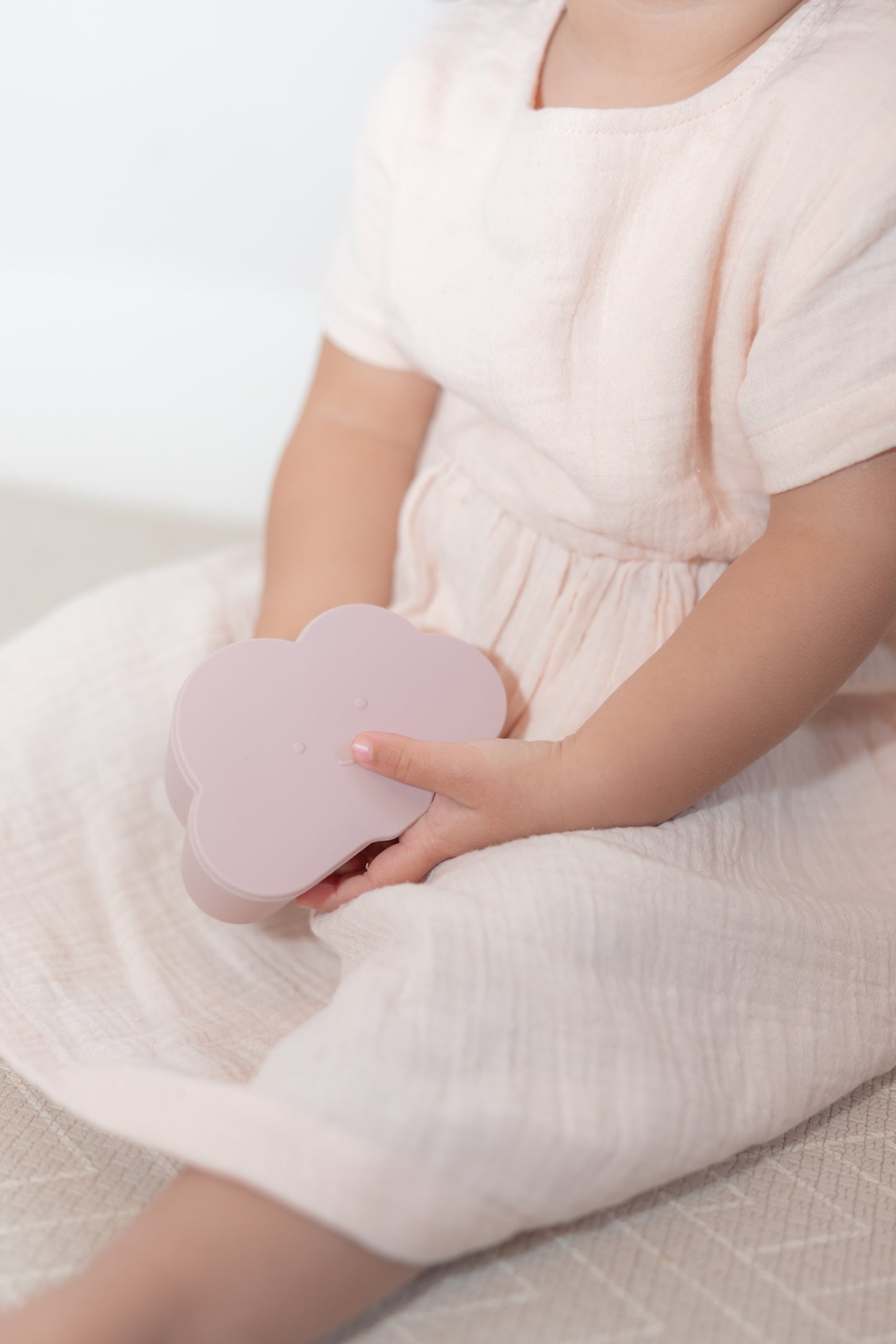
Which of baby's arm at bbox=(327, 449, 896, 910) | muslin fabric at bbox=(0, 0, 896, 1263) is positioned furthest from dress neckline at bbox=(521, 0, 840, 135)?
baby's arm at bbox=(327, 449, 896, 910)

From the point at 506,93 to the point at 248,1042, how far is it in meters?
0.47

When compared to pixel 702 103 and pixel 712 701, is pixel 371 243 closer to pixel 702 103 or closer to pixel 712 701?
pixel 702 103

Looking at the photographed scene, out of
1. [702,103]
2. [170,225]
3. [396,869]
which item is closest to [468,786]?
[396,869]

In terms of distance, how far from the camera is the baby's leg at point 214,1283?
1.24 feet

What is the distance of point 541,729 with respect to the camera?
586mm

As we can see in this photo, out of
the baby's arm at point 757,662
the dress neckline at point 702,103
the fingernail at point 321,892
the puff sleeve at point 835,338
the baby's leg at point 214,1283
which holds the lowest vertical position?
the baby's leg at point 214,1283

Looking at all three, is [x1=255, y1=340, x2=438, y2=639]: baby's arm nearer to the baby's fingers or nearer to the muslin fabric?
the muslin fabric

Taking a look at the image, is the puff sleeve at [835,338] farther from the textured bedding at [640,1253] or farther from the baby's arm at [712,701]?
the textured bedding at [640,1253]

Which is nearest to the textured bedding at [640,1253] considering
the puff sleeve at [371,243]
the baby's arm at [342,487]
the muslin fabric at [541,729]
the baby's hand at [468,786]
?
the muslin fabric at [541,729]

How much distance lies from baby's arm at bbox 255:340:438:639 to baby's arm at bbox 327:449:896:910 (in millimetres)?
150

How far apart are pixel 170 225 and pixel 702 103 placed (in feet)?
1.86

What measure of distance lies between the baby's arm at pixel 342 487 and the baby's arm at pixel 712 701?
0.15 m

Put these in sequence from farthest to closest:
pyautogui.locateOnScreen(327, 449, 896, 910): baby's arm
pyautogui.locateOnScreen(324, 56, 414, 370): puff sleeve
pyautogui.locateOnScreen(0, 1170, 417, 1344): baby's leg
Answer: pyautogui.locateOnScreen(324, 56, 414, 370): puff sleeve < pyautogui.locateOnScreen(327, 449, 896, 910): baby's arm < pyautogui.locateOnScreen(0, 1170, 417, 1344): baby's leg

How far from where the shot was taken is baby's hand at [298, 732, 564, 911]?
512 millimetres
